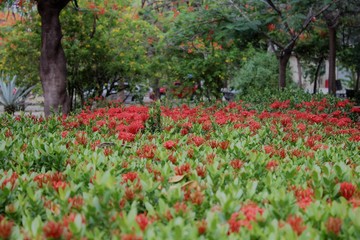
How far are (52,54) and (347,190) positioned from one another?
708cm

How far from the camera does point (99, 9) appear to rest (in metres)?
12.8

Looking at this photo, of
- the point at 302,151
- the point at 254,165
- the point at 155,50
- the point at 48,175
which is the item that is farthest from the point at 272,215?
the point at 155,50

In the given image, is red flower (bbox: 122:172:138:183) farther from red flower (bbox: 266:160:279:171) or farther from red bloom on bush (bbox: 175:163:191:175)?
red flower (bbox: 266:160:279:171)

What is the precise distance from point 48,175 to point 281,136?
104 inches

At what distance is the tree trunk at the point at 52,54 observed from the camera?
8500 mm

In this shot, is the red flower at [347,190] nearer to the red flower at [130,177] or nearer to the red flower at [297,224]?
the red flower at [297,224]

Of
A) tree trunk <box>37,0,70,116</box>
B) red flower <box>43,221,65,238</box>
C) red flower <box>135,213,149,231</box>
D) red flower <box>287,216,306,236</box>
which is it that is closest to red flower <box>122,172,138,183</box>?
red flower <box>135,213,149,231</box>

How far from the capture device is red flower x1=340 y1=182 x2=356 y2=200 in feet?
7.69

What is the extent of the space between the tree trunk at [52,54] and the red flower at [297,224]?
705 cm

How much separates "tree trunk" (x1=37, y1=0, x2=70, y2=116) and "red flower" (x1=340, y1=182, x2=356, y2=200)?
6.70m

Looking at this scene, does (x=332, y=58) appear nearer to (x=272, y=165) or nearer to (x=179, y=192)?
(x=272, y=165)

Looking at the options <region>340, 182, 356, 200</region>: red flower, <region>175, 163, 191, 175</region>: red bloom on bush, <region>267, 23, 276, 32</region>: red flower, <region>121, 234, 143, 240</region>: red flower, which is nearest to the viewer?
<region>121, 234, 143, 240</region>: red flower

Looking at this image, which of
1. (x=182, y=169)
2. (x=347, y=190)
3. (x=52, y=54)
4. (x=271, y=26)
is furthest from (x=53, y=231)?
(x=271, y=26)

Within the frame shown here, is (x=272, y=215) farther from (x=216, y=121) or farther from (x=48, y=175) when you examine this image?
(x=216, y=121)
